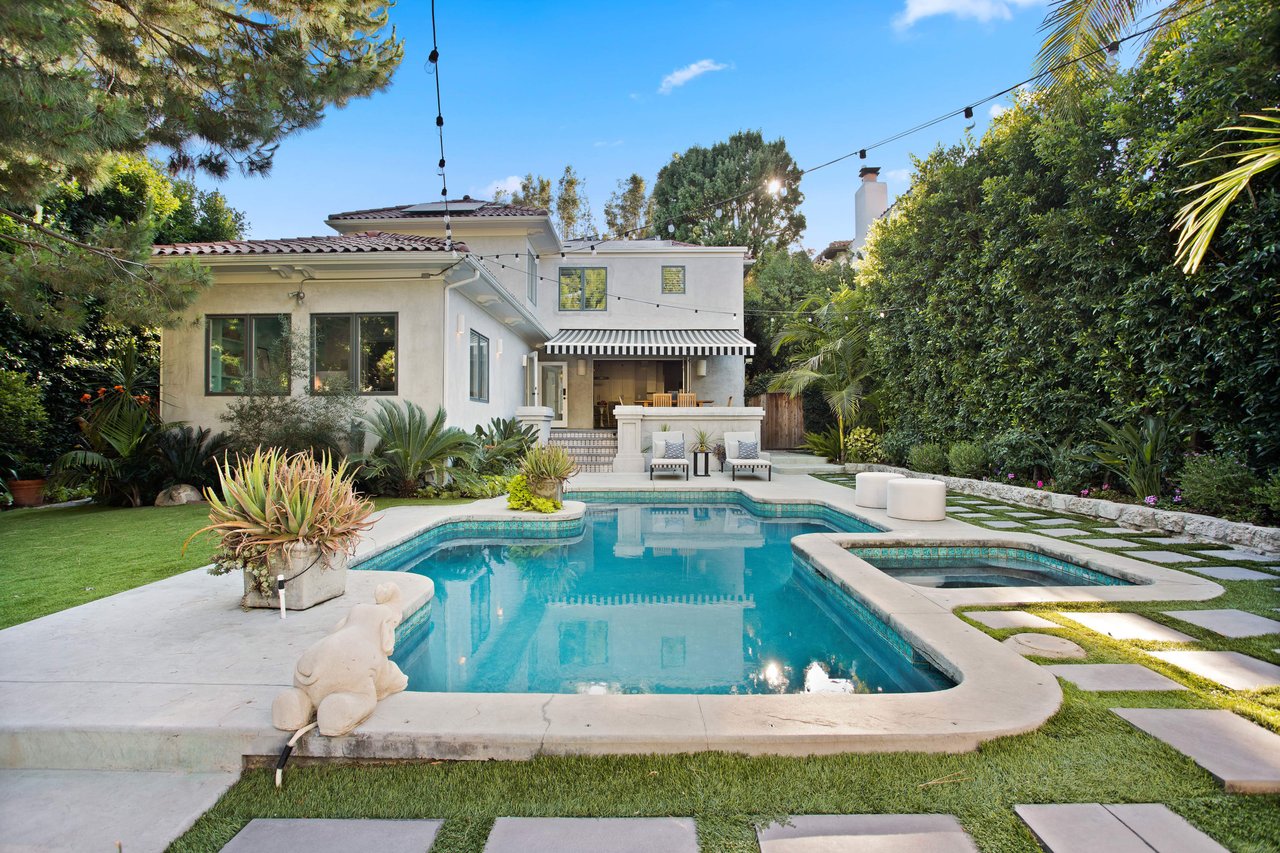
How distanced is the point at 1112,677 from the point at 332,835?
4.38 metres

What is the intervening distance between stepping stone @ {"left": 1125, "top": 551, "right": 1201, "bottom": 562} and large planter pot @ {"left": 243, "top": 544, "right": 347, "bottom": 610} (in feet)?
27.9

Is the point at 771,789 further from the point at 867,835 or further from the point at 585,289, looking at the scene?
the point at 585,289

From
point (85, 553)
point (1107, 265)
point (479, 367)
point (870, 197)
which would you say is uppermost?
point (870, 197)

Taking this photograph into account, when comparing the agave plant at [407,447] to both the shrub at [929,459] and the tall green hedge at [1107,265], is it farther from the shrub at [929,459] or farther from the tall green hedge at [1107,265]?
the tall green hedge at [1107,265]

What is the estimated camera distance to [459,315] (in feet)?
45.3

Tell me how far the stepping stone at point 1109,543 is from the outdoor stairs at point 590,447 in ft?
43.1

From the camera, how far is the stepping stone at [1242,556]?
6.83 m

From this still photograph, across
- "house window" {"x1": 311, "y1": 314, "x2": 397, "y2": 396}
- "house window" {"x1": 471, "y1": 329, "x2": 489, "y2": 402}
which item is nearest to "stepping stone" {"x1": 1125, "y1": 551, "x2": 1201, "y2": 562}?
"house window" {"x1": 311, "y1": 314, "x2": 397, "y2": 396}

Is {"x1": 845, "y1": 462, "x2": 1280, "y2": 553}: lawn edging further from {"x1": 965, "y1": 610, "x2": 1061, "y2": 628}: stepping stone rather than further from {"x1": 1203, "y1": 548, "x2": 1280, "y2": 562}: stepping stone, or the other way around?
{"x1": 965, "y1": 610, "x2": 1061, "y2": 628}: stepping stone

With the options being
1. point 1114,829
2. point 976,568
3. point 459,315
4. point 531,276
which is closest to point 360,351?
point 459,315

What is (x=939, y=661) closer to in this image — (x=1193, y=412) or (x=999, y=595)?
(x=999, y=595)

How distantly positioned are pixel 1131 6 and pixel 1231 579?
699 centimetres

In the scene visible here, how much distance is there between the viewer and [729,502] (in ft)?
46.3

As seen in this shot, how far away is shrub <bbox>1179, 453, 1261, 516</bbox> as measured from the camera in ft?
24.6
